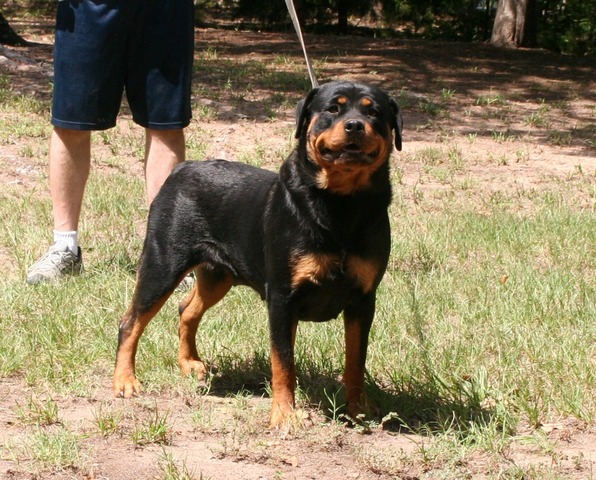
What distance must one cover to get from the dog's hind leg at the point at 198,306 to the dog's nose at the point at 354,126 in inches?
47.9

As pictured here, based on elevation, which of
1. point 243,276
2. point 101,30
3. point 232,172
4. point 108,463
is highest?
point 101,30

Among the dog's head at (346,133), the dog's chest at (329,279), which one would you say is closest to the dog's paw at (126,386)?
the dog's chest at (329,279)

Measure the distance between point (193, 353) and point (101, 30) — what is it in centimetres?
216

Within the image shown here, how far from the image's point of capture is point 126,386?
450cm

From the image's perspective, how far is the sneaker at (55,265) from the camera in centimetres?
606

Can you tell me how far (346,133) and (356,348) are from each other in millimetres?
936

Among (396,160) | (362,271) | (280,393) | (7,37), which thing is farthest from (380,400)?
(7,37)

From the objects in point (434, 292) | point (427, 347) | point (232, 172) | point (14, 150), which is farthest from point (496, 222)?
point (14, 150)

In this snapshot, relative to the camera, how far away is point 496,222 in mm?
7520

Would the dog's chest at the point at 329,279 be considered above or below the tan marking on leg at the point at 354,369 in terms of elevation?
above

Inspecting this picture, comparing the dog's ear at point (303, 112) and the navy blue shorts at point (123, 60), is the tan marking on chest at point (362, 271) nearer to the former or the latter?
the dog's ear at point (303, 112)

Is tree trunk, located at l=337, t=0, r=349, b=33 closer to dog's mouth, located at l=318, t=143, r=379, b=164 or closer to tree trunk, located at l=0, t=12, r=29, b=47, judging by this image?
tree trunk, located at l=0, t=12, r=29, b=47

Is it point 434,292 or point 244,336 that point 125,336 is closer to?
point 244,336

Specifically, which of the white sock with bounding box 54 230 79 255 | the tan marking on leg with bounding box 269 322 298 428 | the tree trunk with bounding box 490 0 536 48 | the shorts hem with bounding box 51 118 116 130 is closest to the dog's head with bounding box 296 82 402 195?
the tan marking on leg with bounding box 269 322 298 428
